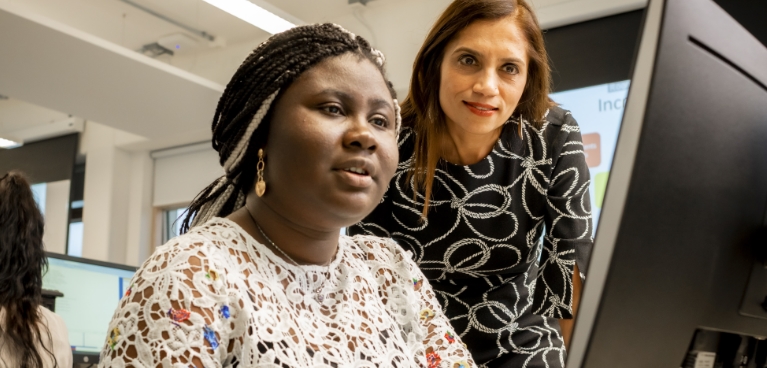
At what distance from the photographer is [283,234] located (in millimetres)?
1169

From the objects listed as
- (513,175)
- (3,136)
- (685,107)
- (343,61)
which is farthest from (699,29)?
(3,136)

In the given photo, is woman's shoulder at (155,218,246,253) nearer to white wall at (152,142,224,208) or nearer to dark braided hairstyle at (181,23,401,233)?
dark braided hairstyle at (181,23,401,233)

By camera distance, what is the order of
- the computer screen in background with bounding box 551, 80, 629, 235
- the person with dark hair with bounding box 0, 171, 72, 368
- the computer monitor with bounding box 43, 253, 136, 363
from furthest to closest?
the computer screen in background with bounding box 551, 80, 629, 235, the computer monitor with bounding box 43, 253, 136, 363, the person with dark hair with bounding box 0, 171, 72, 368

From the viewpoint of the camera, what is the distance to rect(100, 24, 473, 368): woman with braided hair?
3.16 ft

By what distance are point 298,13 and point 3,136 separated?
3307mm

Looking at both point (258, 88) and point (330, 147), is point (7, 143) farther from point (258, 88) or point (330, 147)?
point (330, 147)

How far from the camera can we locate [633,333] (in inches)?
26.2

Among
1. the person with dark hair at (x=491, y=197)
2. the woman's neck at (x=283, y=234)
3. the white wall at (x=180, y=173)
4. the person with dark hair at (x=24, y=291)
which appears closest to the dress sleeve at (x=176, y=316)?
the woman's neck at (x=283, y=234)

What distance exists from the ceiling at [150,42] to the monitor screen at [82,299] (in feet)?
7.77

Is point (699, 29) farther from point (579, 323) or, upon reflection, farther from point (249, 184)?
point (249, 184)

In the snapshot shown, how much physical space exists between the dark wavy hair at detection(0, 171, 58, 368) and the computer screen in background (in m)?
3.18

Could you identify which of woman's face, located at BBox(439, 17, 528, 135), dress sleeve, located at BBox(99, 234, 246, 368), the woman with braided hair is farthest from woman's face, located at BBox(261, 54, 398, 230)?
woman's face, located at BBox(439, 17, 528, 135)

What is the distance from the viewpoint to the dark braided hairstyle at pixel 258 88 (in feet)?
3.85

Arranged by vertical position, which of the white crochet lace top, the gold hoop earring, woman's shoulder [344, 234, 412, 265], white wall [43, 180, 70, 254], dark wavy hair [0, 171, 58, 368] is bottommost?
white wall [43, 180, 70, 254]
